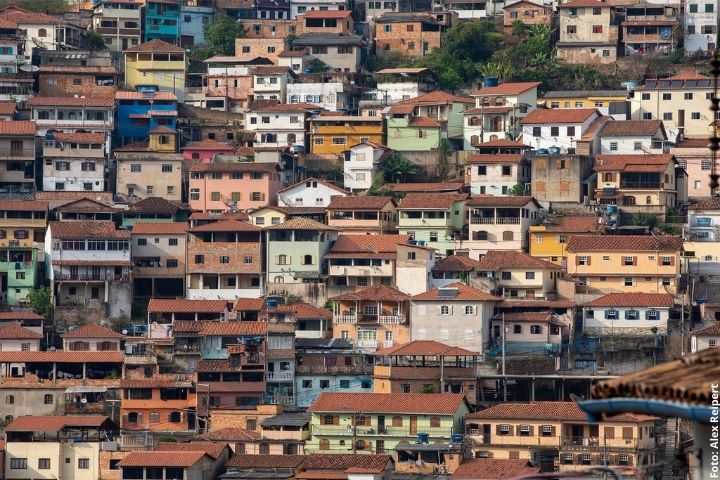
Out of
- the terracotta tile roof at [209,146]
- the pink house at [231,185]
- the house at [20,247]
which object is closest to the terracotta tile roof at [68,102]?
the terracotta tile roof at [209,146]

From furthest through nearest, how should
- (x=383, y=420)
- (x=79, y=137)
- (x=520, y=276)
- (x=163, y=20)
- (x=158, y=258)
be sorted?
(x=163, y=20) → (x=79, y=137) → (x=158, y=258) → (x=520, y=276) → (x=383, y=420)

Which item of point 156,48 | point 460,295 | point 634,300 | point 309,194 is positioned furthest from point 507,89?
point 460,295

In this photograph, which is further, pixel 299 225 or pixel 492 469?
pixel 299 225

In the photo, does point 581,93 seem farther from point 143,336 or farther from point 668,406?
point 668,406

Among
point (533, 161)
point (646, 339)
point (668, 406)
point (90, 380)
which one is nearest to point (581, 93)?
point (533, 161)

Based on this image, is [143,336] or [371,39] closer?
[143,336]

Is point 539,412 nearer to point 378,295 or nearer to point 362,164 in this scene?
point 378,295
